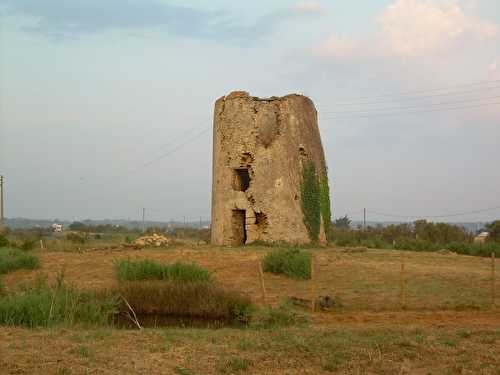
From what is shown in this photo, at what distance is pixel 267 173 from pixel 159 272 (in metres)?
8.73

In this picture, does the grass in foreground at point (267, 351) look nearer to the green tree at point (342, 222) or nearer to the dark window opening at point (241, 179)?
the dark window opening at point (241, 179)

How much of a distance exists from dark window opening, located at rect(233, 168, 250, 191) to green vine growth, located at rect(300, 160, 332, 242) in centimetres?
200

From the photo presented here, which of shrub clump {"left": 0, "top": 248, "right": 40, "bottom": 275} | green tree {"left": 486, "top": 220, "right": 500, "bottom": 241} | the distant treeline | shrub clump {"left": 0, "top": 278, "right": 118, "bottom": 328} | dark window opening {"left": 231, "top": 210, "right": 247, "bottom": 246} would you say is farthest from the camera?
green tree {"left": 486, "top": 220, "right": 500, "bottom": 241}

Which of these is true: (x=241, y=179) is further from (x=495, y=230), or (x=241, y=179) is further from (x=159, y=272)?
(x=495, y=230)

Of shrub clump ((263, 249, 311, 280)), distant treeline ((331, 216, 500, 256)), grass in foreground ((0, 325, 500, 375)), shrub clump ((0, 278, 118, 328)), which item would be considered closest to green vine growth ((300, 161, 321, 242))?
distant treeline ((331, 216, 500, 256))

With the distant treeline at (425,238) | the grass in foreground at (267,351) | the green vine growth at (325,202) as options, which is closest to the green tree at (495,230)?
the distant treeline at (425,238)

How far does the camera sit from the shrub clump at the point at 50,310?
27.9 ft

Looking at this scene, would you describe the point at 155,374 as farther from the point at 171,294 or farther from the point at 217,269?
the point at 217,269

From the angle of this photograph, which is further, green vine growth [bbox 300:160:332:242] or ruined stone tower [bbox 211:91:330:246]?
green vine growth [bbox 300:160:332:242]

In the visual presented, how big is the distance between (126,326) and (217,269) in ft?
17.7

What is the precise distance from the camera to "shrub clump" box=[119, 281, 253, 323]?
10141 mm

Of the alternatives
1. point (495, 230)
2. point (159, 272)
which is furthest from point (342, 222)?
point (159, 272)

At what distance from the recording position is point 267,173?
20469 millimetres

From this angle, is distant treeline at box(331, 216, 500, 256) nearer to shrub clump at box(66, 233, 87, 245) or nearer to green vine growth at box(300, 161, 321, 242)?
green vine growth at box(300, 161, 321, 242)
